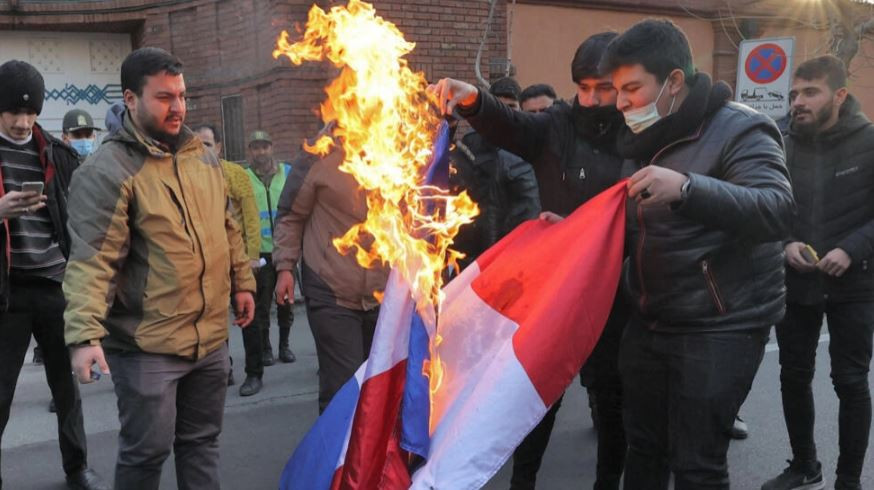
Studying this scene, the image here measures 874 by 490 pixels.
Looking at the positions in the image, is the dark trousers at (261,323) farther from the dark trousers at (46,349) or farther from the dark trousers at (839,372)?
the dark trousers at (839,372)

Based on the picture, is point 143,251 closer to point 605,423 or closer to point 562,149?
point 562,149

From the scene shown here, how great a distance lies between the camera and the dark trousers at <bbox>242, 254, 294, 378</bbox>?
21.2ft

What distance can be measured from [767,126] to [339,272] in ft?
7.17

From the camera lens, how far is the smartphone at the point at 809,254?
13.1 ft

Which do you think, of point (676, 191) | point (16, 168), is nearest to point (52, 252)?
point (16, 168)

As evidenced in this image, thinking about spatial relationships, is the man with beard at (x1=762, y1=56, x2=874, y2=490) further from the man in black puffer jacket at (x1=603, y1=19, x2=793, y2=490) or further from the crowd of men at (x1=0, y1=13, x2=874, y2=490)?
the man in black puffer jacket at (x1=603, y1=19, x2=793, y2=490)

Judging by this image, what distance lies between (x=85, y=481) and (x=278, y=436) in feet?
4.15

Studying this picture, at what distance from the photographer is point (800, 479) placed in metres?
4.24

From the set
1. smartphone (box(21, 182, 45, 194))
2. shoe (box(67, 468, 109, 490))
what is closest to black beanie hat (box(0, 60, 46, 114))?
smartphone (box(21, 182, 45, 194))

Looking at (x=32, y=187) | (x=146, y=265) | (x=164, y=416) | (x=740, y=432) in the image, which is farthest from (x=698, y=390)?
(x=32, y=187)

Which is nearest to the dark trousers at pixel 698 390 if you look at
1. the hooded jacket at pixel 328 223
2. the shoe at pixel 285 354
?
the hooded jacket at pixel 328 223

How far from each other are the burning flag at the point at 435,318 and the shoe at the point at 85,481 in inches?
67.1

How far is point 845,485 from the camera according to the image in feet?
13.3

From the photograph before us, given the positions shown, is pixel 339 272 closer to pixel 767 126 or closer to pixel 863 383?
pixel 767 126
